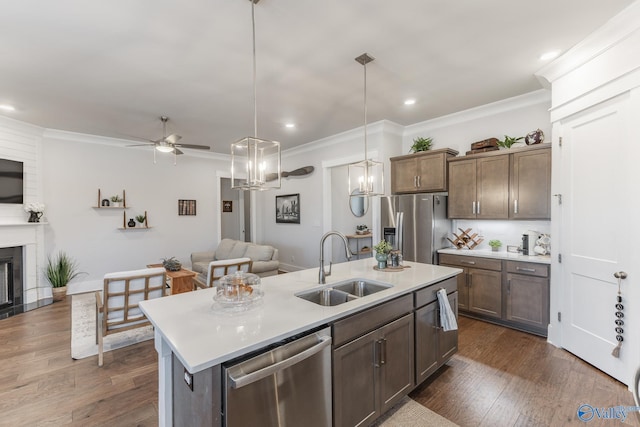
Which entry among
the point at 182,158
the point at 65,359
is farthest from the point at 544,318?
the point at 182,158

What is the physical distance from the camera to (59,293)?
4.79 metres

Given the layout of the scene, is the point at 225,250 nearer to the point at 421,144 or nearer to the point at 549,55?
the point at 421,144

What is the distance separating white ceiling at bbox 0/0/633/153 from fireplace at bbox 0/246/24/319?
81.5 inches

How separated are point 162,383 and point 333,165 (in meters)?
4.59

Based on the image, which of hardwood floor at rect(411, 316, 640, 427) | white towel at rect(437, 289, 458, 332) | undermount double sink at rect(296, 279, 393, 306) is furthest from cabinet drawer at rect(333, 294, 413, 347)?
hardwood floor at rect(411, 316, 640, 427)

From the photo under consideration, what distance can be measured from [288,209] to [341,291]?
4657 mm

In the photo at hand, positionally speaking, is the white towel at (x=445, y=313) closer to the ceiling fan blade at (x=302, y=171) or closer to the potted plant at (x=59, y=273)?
the ceiling fan blade at (x=302, y=171)

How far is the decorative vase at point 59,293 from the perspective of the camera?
476cm

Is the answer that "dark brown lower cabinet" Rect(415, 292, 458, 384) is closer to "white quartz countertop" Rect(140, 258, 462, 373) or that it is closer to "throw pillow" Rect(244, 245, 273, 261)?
"white quartz countertop" Rect(140, 258, 462, 373)

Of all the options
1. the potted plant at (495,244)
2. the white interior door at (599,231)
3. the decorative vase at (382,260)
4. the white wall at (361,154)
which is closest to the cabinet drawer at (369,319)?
the decorative vase at (382,260)

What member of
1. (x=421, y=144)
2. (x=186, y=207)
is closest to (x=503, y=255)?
(x=421, y=144)

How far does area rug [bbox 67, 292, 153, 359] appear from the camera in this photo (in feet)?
10.0

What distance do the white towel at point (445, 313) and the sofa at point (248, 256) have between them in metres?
2.68

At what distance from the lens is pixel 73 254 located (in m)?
5.18
